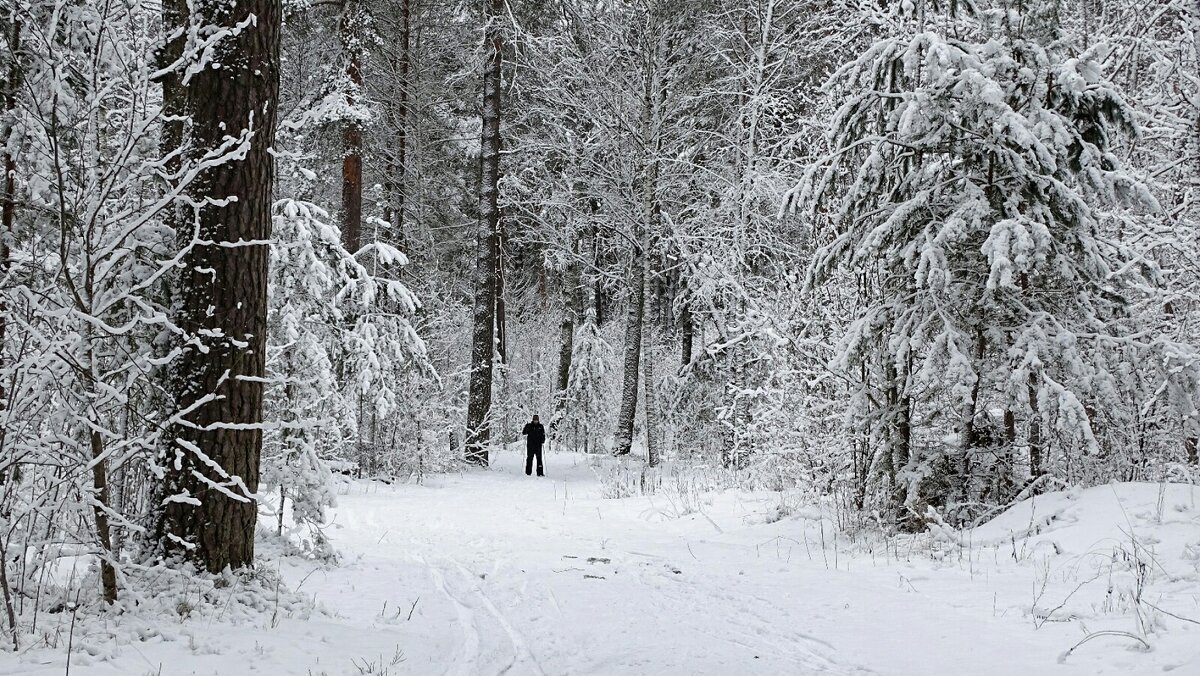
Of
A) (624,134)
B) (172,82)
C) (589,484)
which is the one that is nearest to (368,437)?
(589,484)

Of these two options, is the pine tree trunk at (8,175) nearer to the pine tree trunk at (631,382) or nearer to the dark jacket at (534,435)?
the dark jacket at (534,435)

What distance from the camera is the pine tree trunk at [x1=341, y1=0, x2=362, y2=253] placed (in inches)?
571

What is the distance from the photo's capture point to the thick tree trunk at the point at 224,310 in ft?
15.6

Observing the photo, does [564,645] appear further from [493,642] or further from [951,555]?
[951,555]

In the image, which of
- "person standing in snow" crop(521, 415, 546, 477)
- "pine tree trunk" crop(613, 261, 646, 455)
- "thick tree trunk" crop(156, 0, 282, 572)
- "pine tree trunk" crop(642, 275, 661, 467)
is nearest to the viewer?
"thick tree trunk" crop(156, 0, 282, 572)

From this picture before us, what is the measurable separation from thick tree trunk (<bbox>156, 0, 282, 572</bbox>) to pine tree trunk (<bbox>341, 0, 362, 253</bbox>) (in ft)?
31.9

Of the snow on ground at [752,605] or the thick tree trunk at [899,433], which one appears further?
the thick tree trunk at [899,433]

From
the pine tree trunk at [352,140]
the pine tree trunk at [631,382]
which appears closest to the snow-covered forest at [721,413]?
the pine tree trunk at [352,140]

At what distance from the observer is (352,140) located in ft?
48.5

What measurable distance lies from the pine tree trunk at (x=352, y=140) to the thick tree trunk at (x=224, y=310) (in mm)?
9713

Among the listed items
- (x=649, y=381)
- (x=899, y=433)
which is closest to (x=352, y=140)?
(x=649, y=381)

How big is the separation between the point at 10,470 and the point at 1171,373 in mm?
8190

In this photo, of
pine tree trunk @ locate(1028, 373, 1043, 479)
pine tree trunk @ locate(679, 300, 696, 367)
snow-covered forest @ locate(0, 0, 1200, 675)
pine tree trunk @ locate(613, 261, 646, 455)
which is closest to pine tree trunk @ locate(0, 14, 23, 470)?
snow-covered forest @ locate(0, 0, 1200, 675)

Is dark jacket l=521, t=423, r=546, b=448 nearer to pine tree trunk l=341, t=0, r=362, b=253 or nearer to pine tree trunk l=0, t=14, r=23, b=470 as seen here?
pine tree trunk l=341, t=0, r=362, b=253
